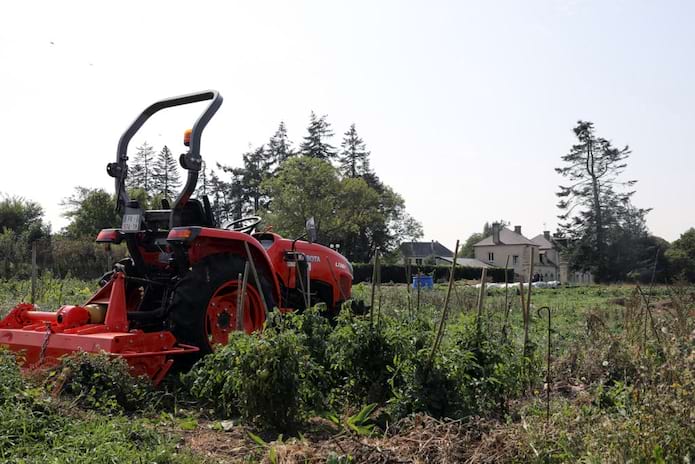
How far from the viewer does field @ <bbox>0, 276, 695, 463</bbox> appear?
3617 millimetres

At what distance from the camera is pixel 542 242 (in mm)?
90562

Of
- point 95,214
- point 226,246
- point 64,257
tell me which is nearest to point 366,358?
point 226,246

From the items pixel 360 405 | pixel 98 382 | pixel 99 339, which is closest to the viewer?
pixel 98 382

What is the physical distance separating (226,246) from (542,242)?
88.4m

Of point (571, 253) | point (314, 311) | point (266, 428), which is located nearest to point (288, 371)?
point (266, 428)

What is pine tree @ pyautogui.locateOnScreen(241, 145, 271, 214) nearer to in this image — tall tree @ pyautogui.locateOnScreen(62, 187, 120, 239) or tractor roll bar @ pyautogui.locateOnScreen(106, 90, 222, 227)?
tall tree @ pyautogui.locateOnScreen(62, 187, 120, 239)

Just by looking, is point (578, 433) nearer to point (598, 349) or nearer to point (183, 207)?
point (598, 349)

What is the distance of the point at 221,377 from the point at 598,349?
3.84 metres

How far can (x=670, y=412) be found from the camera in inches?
133

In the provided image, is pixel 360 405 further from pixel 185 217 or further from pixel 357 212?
pixel 357 212

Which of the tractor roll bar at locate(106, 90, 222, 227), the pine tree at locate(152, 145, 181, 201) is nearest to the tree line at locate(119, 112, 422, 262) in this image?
the pine tree at locate(152, 145, 181, 201)

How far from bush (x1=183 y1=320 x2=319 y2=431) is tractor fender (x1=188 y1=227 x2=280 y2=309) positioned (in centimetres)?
137

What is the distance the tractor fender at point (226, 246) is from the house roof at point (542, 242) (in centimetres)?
8259

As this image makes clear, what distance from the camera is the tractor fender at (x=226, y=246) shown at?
6.03 m
